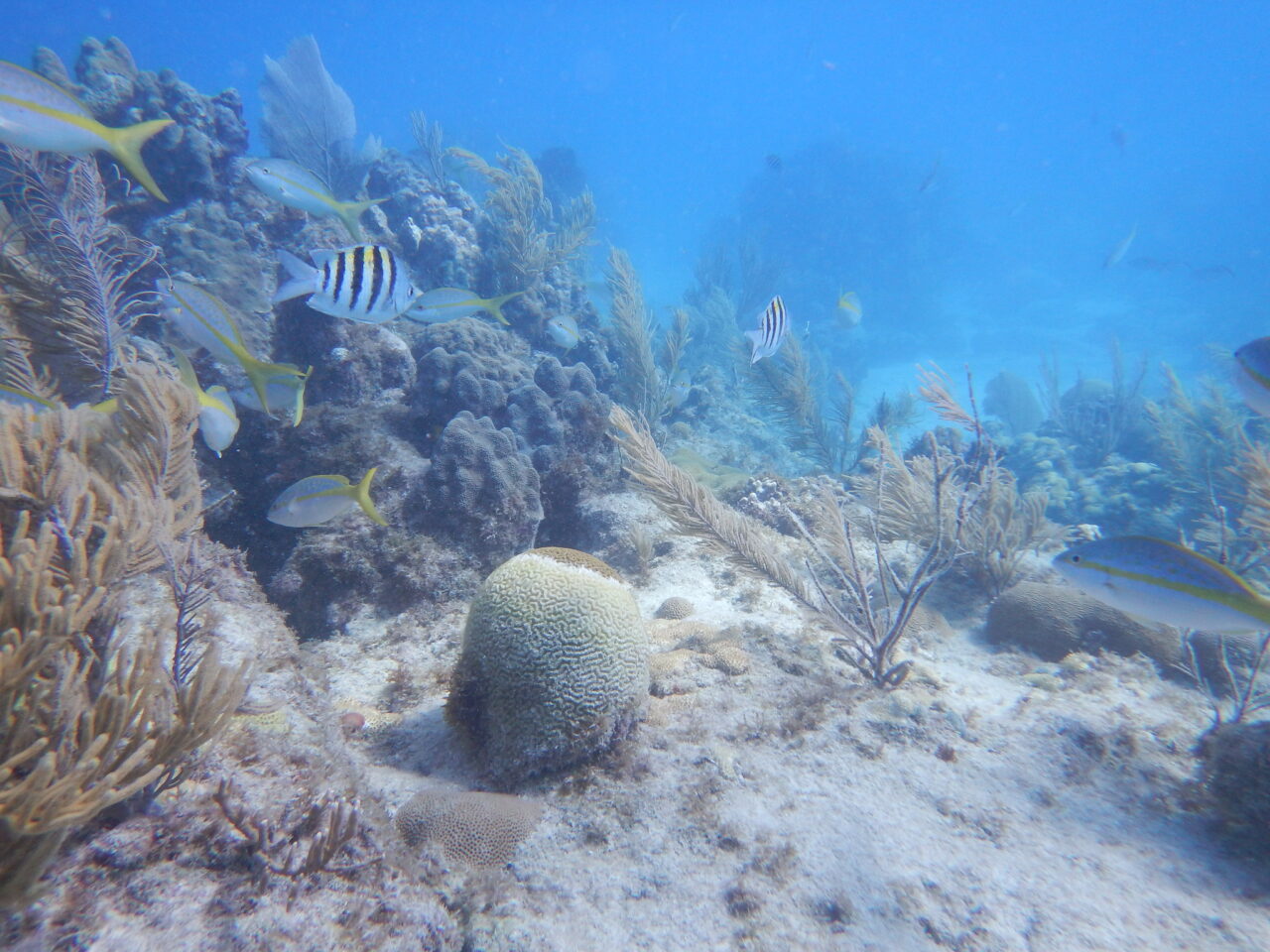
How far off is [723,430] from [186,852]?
1277 cm

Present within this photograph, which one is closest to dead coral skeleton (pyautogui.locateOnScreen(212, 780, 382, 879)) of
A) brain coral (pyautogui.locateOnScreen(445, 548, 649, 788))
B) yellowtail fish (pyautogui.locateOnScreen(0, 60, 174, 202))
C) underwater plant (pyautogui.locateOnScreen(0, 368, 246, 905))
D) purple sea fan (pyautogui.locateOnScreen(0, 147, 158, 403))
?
underwater plant (pyautogui.locateOnScreen(0, 368, 246, 905))

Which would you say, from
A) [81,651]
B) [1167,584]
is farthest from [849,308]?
[81,651]

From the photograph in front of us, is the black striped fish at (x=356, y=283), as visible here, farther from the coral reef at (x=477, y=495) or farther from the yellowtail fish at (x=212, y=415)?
the coral reef at (x=477, y=495)

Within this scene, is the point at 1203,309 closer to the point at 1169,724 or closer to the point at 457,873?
the point at 1169,724

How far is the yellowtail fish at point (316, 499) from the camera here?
3420mm

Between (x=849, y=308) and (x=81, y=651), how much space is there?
8267mm

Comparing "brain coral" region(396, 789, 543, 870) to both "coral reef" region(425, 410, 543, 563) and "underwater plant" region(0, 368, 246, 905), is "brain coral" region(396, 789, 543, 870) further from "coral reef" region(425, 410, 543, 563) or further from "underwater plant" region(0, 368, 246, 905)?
"coral reef" region(425, 410, 543, 563)

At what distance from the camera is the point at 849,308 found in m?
7.63

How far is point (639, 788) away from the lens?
2717mm

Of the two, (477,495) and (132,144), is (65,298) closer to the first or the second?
(132,144)

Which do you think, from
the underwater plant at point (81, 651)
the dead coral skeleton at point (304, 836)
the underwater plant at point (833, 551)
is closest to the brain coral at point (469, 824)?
the dead coral skeleton at point (304, 836)

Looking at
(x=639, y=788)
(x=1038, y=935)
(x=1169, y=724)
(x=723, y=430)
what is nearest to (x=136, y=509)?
(x=639, y=788)

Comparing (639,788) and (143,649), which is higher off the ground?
(143,649)

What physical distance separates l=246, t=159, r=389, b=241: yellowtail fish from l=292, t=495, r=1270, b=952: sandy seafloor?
3.91 meters
